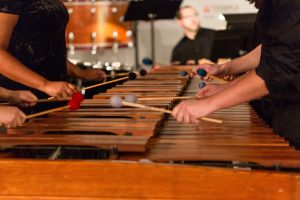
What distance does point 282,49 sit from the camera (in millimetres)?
2041

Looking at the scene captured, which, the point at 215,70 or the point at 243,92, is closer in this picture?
the point at 243,92

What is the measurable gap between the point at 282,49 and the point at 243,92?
0.21m

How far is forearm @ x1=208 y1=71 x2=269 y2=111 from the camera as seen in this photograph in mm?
2064

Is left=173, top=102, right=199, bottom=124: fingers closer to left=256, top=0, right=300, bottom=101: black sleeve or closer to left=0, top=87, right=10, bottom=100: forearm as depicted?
left=256, top=0, right=300, bottom=101: black sleeve

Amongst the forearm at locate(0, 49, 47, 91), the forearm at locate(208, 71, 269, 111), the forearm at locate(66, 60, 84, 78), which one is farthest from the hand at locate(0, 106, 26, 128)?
the forearm at locate(66, 60, 84, 78)

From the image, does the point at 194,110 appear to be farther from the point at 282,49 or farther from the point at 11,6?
the point at 11,6

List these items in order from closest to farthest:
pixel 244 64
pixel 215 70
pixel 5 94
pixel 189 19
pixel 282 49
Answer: pixel 282 49, pixel 5 94, pixel 244 64, pixel 215 70, pixel 189 19

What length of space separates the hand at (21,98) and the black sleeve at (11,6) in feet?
1.32

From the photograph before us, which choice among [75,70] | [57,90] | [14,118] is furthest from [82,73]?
[14,118]

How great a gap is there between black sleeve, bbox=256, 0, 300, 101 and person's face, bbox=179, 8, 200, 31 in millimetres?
5565

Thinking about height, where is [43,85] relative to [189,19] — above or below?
below

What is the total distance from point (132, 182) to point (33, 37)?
4.93ft

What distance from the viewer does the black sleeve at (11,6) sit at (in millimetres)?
2795

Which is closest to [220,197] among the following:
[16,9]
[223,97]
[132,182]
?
[132,182]
